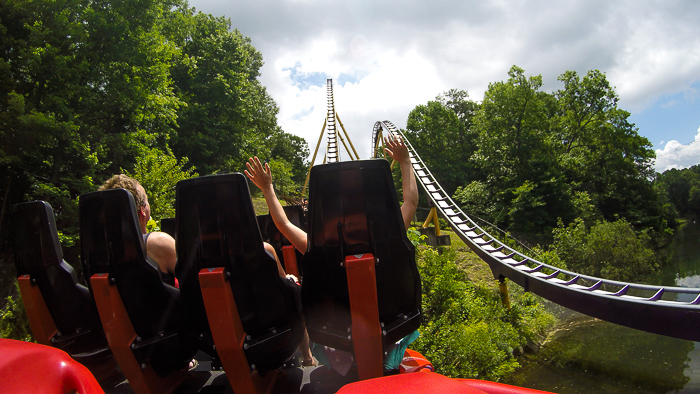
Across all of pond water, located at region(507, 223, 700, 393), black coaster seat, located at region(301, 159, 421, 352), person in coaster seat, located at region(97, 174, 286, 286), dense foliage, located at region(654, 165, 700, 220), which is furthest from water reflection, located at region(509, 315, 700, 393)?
dense foliage, located at region(654, 165, 700, 220)

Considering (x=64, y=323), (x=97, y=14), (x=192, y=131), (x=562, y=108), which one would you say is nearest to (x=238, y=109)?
(x=192, y=131)

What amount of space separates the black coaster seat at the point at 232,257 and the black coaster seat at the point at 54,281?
77 cm

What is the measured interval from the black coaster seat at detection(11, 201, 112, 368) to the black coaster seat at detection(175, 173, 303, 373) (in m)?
0.77

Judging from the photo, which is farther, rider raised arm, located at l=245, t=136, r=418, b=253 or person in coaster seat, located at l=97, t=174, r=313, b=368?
person in coaster seat, located at l=97, t=174, r=313, b=368

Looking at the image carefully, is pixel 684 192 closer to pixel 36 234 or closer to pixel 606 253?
pixel 606 253

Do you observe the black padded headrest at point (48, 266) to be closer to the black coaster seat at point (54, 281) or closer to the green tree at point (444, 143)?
the black coaster seat at point (54, 281)

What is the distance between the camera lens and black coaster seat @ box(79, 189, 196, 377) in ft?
6.23

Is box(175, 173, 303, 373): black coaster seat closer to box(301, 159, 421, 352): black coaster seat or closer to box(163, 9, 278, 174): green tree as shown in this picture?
box(301, 159, 421, 352): black coaster seat

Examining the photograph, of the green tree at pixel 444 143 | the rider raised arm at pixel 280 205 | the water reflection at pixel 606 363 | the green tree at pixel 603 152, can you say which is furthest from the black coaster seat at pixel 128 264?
the green tree at pixel 444 143

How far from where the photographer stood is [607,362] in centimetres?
955

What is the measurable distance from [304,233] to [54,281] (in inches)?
55.5

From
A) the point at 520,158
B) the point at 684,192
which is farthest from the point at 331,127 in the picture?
the point at 684,192

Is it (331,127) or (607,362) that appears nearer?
(607,362)

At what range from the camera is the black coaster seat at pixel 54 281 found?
6.77 ft
